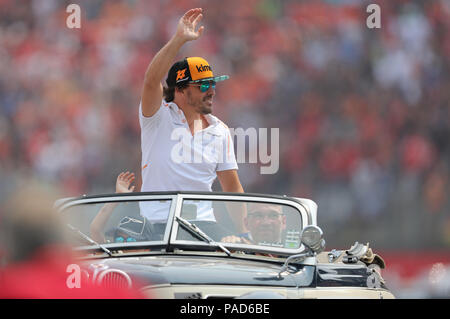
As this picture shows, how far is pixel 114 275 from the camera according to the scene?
144 inches

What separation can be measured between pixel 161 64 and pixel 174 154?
619 millimetres

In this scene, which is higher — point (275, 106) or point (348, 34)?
point (348, 34)

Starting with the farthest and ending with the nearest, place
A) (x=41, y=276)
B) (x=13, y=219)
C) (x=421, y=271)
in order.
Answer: (x=421, y=271) < (x=41, y=276) < (x=13, y=219)

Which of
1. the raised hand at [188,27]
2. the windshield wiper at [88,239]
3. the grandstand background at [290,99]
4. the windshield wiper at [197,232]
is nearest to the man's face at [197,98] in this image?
the raised hand at [188,27]

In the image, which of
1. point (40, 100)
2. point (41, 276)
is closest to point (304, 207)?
point (41, 276)

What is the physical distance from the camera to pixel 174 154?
5.09 m

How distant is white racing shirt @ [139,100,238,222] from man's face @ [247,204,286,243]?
2.38 feet

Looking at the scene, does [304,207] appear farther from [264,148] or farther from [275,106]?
[275,106]

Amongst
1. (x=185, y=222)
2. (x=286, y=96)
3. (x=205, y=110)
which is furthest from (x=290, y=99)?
(x=185, y=222)

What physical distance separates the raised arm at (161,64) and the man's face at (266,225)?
1.09m

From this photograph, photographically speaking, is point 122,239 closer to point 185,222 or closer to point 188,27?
point 185,222

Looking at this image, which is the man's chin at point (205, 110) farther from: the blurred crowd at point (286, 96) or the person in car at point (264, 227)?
the blurred crowd at point (286, 96)

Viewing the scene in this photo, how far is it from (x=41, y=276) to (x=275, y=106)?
28.7ft

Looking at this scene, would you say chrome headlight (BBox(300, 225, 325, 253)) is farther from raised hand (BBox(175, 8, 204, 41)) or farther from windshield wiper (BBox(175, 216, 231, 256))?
raised hand (BBox(175, 8, 204, 41))
